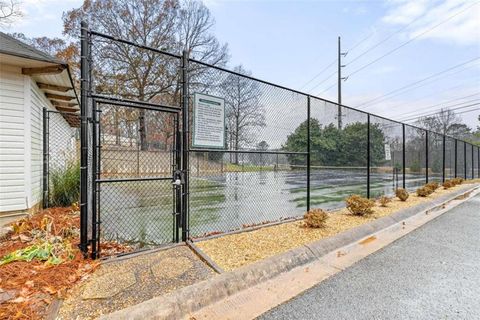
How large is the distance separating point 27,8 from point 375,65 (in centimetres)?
2938

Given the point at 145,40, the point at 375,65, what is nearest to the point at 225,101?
the point at 145,40

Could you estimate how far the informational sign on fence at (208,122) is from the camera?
12.2ft

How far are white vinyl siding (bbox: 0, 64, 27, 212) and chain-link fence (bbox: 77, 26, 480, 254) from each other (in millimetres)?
1347

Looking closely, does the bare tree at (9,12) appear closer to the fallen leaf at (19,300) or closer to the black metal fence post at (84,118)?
the black metal fence post at (84,118)

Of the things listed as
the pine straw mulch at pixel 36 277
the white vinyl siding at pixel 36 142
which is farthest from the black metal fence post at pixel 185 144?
the white vinyl siding at pixel 36 142

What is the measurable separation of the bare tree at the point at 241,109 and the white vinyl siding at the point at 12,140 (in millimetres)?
3822

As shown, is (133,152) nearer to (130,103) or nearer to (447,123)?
(130,103)

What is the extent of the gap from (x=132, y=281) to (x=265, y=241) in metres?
1.87

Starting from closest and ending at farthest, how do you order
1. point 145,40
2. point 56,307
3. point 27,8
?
point 56,307 → point 27,8 → point 145,40

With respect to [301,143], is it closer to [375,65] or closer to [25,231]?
[25,231]

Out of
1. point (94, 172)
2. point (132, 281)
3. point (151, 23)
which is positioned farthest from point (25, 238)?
point (151, 23)

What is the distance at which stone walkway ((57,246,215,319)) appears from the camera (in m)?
2.04

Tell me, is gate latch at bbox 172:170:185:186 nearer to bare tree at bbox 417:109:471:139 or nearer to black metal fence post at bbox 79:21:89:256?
black metal fence post at bbox 79:21:89:256

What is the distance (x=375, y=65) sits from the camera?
28.2 m
